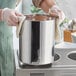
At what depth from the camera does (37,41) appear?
0.91 meters

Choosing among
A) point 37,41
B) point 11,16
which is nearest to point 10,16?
point 11,16

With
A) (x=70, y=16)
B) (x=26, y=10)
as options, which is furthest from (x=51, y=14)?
(x=70, y=16)

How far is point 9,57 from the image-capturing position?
120 centimetres

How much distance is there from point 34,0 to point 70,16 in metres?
1.09

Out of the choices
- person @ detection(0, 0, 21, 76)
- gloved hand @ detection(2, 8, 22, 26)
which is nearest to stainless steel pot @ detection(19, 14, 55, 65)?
gloved hand @ detection(2, 8, 22, 26)

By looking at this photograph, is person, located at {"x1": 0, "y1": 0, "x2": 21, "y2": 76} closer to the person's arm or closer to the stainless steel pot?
the person's arm

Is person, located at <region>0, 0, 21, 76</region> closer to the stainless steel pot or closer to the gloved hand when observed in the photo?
the gloved hand

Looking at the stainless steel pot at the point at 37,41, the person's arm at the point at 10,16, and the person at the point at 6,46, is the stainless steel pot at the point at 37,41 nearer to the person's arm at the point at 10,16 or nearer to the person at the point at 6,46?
the person's arm at the point at 10,16

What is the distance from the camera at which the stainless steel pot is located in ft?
2.93

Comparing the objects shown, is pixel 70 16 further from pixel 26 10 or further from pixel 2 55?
pixel 2 55

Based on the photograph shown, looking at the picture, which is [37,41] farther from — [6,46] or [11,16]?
[6,46]

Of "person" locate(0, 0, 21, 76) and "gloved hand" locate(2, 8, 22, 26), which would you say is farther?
"person" locate(0, 0, 21, 76)

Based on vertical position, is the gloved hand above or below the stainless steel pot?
above

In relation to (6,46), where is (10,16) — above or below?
above
